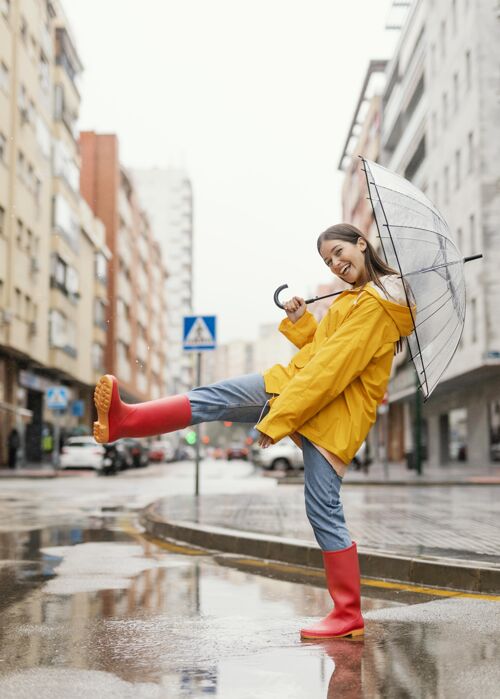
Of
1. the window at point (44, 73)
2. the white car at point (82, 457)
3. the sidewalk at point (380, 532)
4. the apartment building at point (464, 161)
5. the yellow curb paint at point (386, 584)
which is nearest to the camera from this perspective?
the yellow curb paint at point (386, 584)

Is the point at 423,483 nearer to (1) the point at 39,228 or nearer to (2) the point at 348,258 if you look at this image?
(2) the point at 348,258

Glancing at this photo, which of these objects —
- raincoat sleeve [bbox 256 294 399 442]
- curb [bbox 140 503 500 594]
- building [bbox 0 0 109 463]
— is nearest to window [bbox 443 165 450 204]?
building [bbox 0 0 109 463]

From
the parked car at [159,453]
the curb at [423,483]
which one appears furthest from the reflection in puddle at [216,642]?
the parked car at [159,453]

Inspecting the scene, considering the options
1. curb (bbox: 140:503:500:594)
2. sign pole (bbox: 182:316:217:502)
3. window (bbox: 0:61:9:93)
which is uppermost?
window (bbox: 0:61:9:93)

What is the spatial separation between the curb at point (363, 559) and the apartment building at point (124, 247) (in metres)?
→ 45.7

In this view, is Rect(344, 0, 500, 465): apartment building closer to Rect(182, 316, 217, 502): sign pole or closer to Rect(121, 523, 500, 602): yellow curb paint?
Rect(182, 316, 217, 502): sign pole

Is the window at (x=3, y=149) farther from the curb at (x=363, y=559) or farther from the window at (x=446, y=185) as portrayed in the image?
the curb at (x=363, y=559)

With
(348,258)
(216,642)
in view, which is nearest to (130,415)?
(216,642)

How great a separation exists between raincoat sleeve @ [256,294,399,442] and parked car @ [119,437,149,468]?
1517 inches

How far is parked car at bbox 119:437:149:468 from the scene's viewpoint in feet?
147

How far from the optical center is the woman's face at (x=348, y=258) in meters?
4.81

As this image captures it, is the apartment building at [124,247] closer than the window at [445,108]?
No

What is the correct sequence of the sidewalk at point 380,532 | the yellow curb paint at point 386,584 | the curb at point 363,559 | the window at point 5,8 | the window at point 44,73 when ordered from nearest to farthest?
the yellow curb paint at point 386,584
the curb at point 363,559
the sidewalk at point 380,532
the window at point 5,8
the window at point 44,73

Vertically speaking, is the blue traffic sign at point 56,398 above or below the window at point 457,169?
below
